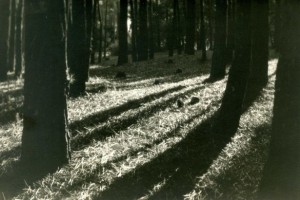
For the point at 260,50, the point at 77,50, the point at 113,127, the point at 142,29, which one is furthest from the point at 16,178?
the point at 142,29

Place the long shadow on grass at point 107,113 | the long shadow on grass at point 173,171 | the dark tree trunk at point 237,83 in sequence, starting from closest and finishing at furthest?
the long shadow on grass at point 173,171 → the long shadow on grass at point 107,113 → the dark tree trunk at point 237,83

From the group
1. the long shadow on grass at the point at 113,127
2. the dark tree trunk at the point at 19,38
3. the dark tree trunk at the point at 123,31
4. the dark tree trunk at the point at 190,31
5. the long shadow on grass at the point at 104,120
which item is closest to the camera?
the long shadow on grass at the point at 104,120

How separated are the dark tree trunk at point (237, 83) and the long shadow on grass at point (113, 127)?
1.94 m

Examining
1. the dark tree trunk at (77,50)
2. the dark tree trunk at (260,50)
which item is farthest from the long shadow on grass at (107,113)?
the dark tree trunk at (260,50)

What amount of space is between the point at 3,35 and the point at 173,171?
575 inches

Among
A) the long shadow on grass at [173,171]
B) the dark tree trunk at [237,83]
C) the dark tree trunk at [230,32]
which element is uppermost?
the dark tree trunk at [230,32]

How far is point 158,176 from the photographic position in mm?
6895

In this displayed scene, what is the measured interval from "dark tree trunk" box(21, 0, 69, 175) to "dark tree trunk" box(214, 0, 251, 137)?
403cm

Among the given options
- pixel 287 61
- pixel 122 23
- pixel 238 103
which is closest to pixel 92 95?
pixel 238 103

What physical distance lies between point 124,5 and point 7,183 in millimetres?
23553

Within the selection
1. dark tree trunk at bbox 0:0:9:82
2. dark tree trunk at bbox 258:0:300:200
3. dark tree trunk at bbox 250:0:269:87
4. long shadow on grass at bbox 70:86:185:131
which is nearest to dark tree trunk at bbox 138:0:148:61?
dark tree trunk at bbox 0:0:9:82

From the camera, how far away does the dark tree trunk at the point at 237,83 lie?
9.43 metres

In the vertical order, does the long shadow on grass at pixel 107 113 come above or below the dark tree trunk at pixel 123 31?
below

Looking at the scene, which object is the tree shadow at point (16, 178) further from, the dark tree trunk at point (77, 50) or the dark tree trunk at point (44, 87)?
the dark tree trunk at point (77, 50)
